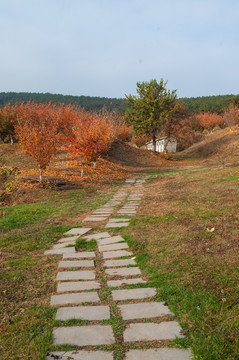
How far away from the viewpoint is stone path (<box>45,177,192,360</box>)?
255cm

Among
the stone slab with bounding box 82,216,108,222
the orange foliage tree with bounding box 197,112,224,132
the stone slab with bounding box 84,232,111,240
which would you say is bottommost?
the stone slab with bounding box 84,232,111,240

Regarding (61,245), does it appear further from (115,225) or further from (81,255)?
(115,225)

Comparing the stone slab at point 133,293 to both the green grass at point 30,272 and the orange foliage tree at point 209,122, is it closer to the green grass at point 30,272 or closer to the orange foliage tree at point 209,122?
the green grass at point 30,272

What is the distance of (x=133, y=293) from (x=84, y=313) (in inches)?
29.8

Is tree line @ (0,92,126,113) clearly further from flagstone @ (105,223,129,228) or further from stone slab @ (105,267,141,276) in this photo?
stone slab @ (105,267,141,276)

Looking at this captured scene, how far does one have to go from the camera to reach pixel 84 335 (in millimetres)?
2764

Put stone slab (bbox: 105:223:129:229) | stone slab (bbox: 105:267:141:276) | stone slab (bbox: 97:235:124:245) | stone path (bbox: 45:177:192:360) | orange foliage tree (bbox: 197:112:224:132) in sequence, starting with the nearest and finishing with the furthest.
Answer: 1. stone path (bbox: 45:177:192:360)
2. stone slab (bbox: 105:267:141:276)
3. stone slab (bbox: 97:235:124:245)
4. stone slab (bbox: 105:223:129:229)
5. orange foliage tree (bbox: 197:112:224:132)

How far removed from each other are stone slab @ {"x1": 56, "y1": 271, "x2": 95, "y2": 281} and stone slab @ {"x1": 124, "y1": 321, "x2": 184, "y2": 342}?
1352 millimetres

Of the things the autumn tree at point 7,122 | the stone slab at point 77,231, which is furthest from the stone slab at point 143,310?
the autumn tree at point 7,122

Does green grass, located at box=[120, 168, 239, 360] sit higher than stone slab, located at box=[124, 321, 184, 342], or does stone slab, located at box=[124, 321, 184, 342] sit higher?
green grass, located at box=[120, 168, 239, 360]

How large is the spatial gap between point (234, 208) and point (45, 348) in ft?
17.7

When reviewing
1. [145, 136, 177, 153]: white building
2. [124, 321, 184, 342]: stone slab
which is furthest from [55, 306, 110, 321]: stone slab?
[145, 136, 177, 153]: white building

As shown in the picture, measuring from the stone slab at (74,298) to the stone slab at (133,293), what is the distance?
263mm

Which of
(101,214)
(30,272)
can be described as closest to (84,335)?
(30,272)
